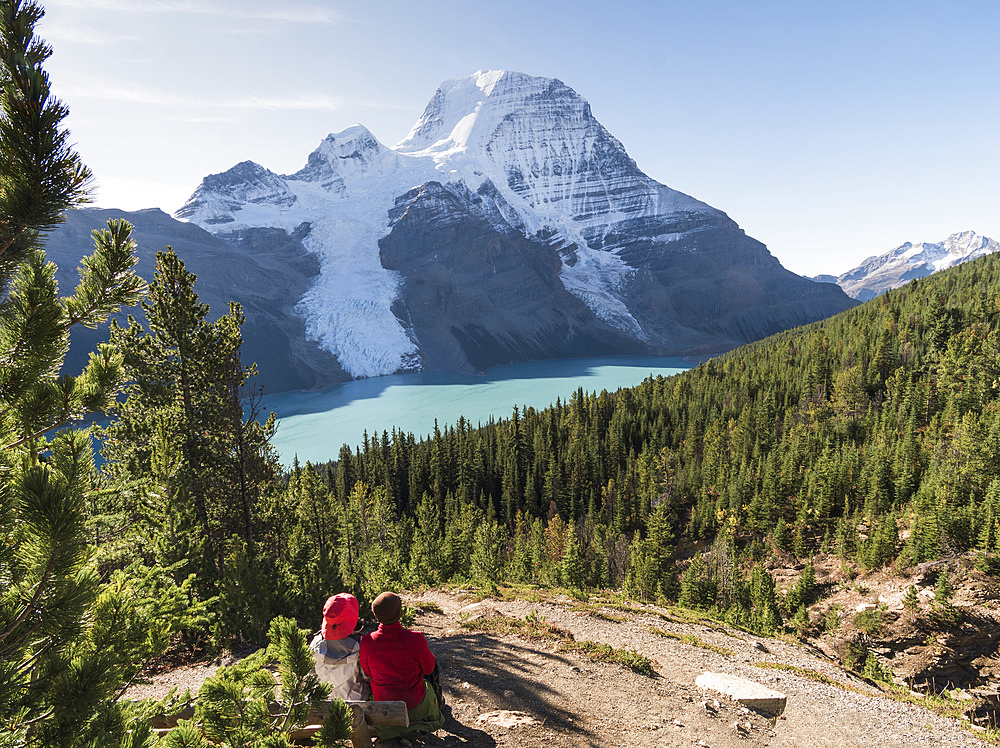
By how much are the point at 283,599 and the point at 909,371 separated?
68413 mm

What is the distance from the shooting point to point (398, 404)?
146 m

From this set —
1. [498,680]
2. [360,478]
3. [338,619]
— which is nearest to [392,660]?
[338,619]

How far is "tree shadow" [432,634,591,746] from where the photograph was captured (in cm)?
695

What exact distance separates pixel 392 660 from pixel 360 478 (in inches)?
2747

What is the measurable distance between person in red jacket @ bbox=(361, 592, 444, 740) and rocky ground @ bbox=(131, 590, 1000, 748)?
89 cm

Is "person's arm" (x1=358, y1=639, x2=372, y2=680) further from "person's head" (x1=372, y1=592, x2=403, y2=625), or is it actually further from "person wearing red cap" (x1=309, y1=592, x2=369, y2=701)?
"person's head" (x1=372, y1=592, x2=403, y2=625)

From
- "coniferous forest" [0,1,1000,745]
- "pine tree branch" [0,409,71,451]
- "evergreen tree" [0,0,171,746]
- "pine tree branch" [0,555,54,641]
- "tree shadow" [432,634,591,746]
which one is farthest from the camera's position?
"tree shadow" [432,634,591,746]

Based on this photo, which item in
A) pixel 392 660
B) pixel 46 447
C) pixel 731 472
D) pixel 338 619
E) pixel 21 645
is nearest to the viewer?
pixel 21 645

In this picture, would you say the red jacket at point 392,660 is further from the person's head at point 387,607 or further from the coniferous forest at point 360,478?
the coniferous forest at point 360,478

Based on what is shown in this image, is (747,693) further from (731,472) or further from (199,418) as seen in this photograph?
(731,472)

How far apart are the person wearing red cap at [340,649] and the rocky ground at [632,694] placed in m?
1.39

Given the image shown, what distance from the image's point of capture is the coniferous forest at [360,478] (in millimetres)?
2619

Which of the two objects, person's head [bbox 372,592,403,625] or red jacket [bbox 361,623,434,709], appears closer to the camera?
person's head [bbox 372,592,403,625]

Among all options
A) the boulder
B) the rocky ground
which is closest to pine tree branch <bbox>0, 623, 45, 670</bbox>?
the rocky ground
